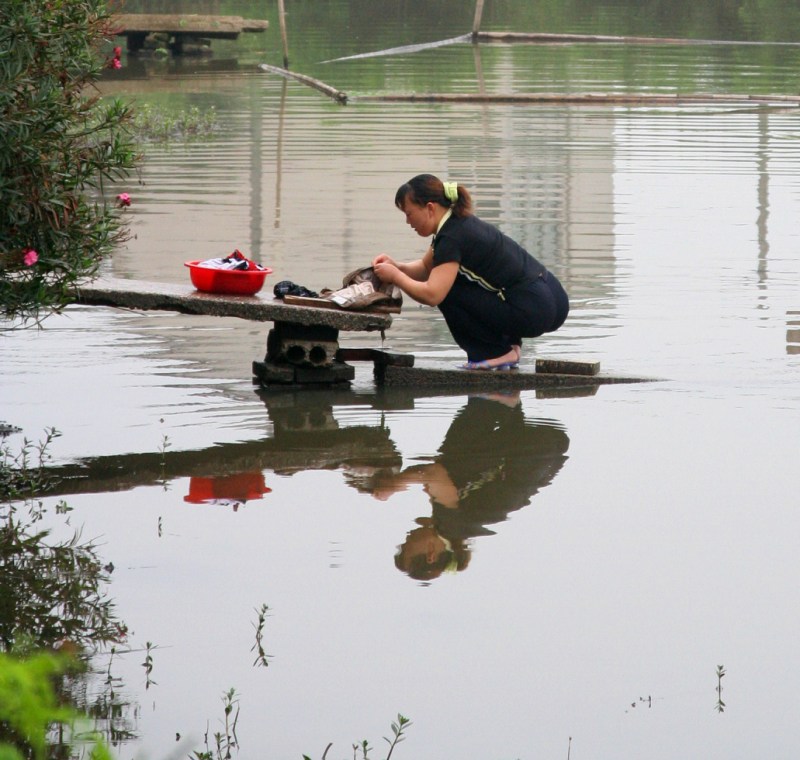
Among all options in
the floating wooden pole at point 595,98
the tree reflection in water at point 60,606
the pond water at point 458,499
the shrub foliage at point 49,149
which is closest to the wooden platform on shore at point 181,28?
the floating wooden pole at point 595,98

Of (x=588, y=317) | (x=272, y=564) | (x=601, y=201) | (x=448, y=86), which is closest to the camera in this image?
(x=272, y=564)

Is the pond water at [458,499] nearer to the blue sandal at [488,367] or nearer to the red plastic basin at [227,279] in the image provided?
the blue sandal at [488,367]

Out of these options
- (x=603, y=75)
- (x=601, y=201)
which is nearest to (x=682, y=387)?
(x=601, y=201)

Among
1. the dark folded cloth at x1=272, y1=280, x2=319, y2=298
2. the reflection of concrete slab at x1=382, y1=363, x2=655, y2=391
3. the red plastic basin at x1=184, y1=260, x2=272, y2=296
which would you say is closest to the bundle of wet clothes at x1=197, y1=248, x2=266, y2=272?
the red plastic basin at x1=184, y1=260, x2=272, y2=296

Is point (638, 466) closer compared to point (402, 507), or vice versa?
point (402, 507)

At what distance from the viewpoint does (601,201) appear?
1332 cm

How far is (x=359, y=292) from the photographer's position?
7094mm

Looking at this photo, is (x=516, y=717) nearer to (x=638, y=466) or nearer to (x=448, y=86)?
(x=638, y=466)

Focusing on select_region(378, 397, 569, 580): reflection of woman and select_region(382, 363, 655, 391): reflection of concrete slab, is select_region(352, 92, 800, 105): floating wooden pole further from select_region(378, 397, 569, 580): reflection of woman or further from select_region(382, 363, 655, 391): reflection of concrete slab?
select_region(378, 397, 569, 580): reflection of woman

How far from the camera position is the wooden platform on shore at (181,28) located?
98.1 feet

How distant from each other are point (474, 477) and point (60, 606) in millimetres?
1966

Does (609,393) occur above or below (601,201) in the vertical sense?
below

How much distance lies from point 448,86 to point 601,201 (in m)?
11.5

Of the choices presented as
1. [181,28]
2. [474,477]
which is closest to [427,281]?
[474,477]
